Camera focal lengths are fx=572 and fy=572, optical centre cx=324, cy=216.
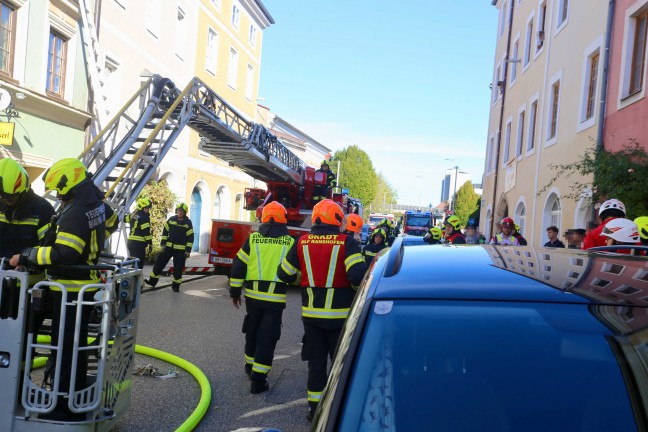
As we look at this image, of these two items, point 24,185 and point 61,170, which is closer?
point 61,170

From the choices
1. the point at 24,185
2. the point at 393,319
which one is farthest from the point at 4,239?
the point at 393,319

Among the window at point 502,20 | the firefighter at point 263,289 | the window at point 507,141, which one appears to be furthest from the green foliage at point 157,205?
the window at point 502,20

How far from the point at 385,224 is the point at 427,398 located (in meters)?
10.6

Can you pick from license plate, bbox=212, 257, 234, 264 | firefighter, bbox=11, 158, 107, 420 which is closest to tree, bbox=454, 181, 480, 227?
license plate, bbox=212, 257, 234, 264

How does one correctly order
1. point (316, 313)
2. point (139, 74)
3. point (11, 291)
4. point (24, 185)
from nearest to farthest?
point (11, 291) < point (24, 185) < point (316, 313) < point (139, 74)

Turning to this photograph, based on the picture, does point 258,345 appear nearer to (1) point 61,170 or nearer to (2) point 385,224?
(1) point 61,170

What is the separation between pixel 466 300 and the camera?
6.35 ft

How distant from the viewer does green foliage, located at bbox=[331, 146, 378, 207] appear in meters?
68.1

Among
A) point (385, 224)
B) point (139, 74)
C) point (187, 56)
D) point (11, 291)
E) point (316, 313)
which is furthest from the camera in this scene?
point (187, 56)

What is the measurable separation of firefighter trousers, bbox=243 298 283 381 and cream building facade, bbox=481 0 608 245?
8573 millimetres

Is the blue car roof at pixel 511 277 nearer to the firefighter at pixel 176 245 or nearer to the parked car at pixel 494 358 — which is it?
the parked car at pixel 494 358

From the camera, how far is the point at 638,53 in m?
11.1

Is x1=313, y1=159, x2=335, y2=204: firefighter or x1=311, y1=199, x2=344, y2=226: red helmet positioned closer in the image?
x1=311, y1=199, x2=344, y2=226: red helmet

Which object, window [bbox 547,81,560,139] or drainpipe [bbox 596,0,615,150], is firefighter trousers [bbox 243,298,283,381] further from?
window [bbox 547,81,560,139]
